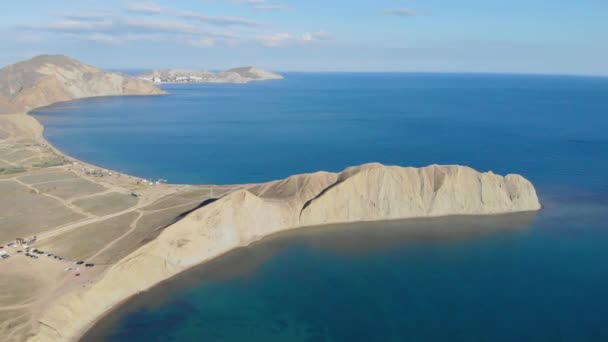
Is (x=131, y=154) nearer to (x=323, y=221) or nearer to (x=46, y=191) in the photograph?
(x=46, y=191)

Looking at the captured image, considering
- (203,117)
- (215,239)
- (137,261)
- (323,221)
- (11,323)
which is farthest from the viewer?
(203,117)

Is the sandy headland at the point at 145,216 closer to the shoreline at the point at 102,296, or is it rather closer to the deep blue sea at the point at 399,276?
the shoreline at the point at 102,296

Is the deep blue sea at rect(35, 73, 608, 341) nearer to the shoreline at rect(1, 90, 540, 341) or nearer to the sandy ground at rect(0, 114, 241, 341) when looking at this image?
the shoreline at rect(1, 90, 540, 341)

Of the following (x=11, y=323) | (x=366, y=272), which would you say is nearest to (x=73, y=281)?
(x=11, y=323)

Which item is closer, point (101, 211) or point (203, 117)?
point (101, 211)

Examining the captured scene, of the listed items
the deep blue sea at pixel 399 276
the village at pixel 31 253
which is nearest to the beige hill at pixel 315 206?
the deep blue sea at pixel 399 276

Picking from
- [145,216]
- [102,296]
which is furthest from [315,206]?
[102,296]

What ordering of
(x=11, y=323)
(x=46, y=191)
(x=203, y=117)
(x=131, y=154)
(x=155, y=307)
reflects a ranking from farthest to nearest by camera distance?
(x=203, y=117) → (x=131, y=154) → (x=46, y=191) → (x=155, y=307) → (x=11, y=323)
